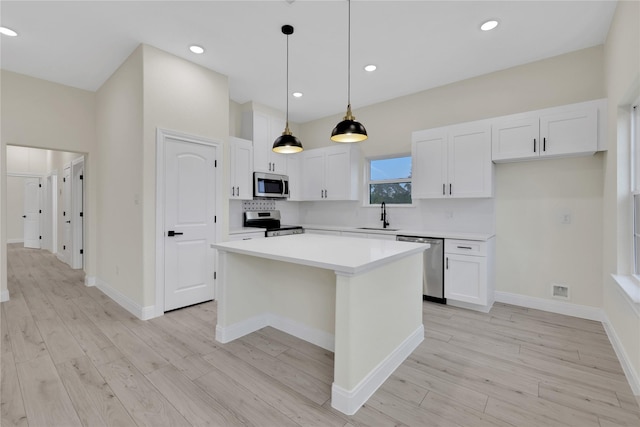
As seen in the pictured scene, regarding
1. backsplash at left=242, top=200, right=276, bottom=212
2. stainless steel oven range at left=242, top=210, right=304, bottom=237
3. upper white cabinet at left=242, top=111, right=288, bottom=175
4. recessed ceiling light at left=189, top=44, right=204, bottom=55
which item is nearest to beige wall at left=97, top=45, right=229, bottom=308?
recessed ceiling light at left=189, top=44, right=204, bottom=55

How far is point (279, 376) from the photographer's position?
6.89 ft

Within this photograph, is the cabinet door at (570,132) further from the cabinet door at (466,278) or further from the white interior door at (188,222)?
the white interior door at (188,222)

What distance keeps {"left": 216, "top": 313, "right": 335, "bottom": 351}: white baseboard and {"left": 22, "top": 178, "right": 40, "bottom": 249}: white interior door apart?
8484 mm

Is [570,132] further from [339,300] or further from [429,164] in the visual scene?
[339,300]

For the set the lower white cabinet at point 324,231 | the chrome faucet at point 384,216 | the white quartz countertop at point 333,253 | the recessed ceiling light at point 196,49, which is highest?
the recessed ceiling light at point 196,49

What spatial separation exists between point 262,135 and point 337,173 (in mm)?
1392

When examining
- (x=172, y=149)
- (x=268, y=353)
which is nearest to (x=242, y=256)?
(x=268, y=353)

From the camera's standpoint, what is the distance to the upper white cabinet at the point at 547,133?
2889mm

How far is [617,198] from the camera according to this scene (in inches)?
96.2

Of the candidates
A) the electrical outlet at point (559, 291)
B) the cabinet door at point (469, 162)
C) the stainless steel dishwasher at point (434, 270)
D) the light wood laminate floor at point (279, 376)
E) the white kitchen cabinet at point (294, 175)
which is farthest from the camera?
the white kitchen cabinet at point (294, 175)

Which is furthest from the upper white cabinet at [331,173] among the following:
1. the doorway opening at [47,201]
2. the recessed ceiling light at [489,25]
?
the doorway opening at [47,201]

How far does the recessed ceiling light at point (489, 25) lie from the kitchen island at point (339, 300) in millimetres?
2174

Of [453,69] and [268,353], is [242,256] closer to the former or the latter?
[268,353]

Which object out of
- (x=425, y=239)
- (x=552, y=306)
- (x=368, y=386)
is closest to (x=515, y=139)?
(x=425, y=239)
